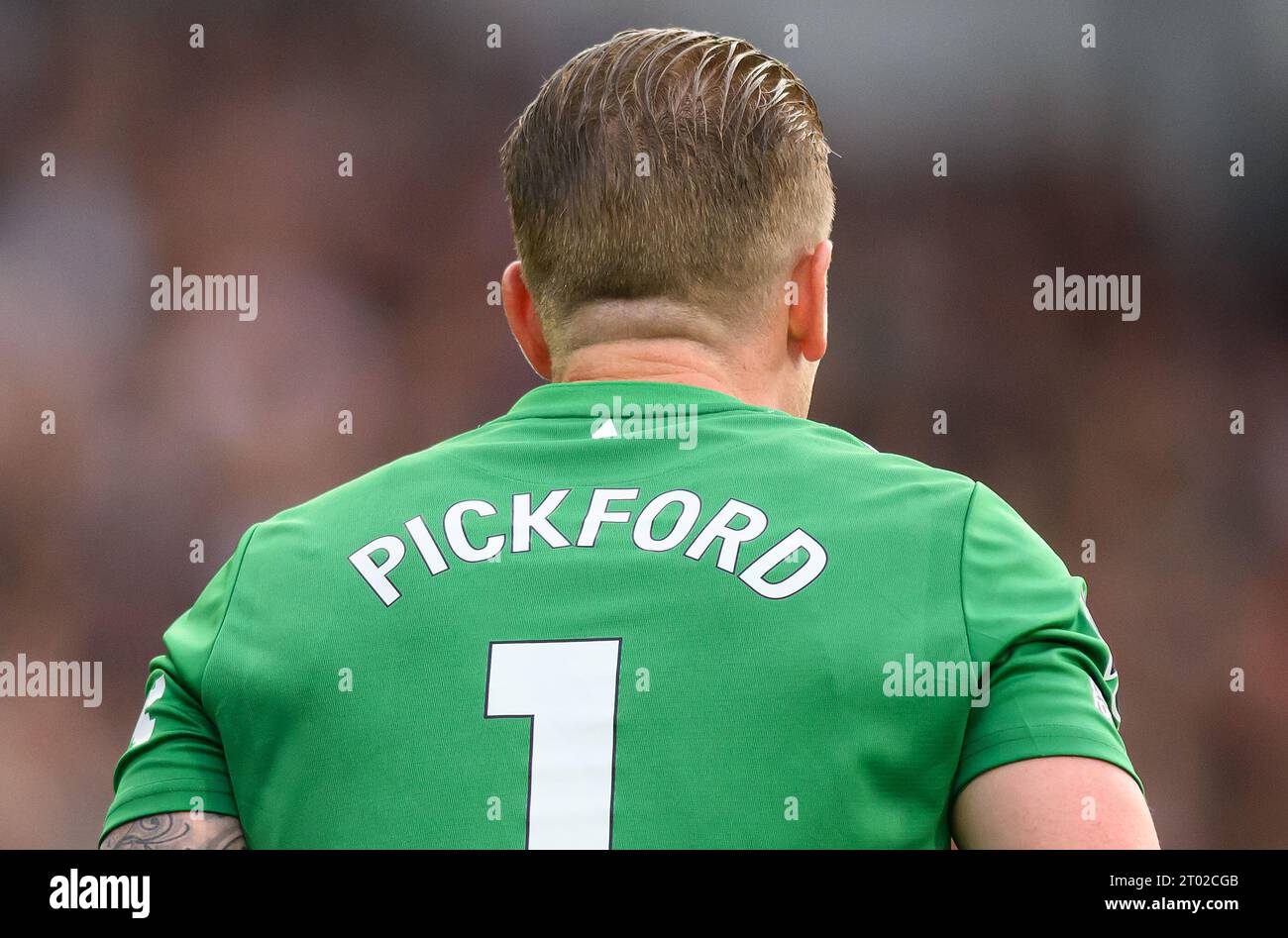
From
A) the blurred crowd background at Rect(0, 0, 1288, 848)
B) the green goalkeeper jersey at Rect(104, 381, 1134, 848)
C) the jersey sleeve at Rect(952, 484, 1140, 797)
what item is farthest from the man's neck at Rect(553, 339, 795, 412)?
the blurred crowd background at Rect(0, 0, 1288, 848)

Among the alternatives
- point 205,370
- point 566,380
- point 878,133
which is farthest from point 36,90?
point 566,380

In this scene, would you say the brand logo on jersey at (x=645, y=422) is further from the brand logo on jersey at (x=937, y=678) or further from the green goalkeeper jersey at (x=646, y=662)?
the brand logo on jersey at (x=937, y=678)

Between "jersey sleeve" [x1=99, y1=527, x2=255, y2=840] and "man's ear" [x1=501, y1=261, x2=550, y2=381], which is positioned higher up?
"man's ear" [x1=501, y1=261, x2=550, y2=381]

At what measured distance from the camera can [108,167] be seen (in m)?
5.12

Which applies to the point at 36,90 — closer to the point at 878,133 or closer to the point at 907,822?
the point at 878,133

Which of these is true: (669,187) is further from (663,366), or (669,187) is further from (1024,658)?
(1024,658)

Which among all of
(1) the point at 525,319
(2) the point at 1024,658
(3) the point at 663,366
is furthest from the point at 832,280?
(2) the point at 1024,658

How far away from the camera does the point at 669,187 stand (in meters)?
1.20

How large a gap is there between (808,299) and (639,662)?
0.46 m

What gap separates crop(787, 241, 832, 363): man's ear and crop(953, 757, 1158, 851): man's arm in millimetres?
468

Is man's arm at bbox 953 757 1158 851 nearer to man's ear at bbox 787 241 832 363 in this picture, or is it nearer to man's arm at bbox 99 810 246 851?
man's ear at bbox 787 241 832 363

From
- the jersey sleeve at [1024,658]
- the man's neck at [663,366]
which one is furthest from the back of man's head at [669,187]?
the jersey sleeve at [1024,658]

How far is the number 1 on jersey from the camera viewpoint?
952mm

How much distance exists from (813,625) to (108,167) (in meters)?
4.88
